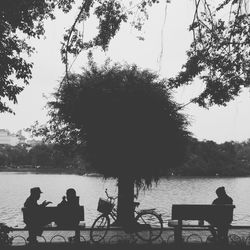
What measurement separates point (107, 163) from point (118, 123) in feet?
5.48

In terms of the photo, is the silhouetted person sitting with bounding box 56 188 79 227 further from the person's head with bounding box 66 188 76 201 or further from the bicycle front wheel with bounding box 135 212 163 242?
the bicycle front wheel with bounding box 135 212 163 242

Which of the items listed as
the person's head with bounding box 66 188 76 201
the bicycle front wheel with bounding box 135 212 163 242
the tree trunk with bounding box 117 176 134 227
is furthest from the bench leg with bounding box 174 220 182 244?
the tree trunk with bounding box 117 176 134 227

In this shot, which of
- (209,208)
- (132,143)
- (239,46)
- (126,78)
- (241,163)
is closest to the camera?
(239,46)

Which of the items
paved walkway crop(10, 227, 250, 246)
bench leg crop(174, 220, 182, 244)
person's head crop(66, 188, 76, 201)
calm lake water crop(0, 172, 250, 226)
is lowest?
calm lake water crop(0, 172, 250, 226)

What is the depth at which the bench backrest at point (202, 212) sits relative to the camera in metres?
11.1

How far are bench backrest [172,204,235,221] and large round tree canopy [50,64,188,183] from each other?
259 inches

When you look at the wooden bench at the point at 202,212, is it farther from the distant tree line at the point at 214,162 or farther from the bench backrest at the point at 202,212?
the distant tree line at the point at 214,162

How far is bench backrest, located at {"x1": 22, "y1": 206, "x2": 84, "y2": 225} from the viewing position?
10.7 meters

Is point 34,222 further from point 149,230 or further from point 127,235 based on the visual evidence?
point 127,235

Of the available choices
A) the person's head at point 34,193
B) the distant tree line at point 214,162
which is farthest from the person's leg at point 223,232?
the distant tree line at point 214,162

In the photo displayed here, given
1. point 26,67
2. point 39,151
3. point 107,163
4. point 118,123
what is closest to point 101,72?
point 118,123

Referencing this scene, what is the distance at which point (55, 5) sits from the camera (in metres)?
9.14

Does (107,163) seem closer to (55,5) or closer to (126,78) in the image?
(126,78)

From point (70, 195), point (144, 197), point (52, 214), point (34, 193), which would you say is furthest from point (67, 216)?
point (144, 197)
